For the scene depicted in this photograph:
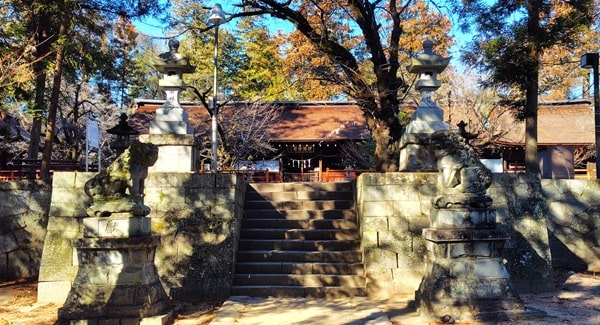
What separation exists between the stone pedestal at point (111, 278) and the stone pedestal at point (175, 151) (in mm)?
2244

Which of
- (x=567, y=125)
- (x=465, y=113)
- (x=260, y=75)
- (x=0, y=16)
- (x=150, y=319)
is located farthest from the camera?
(x=260, y=75)

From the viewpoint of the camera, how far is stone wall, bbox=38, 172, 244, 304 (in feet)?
21.4

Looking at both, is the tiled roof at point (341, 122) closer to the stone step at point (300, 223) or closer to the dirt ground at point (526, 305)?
the stone step at point (300, 223)

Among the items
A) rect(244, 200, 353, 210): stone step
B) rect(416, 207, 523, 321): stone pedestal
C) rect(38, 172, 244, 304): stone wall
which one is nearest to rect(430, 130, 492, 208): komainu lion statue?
rect(416, 207, 523, 321): stone pedestal

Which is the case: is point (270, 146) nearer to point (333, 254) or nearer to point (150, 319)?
point (333, 254)

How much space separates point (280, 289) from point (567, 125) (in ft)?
62.3

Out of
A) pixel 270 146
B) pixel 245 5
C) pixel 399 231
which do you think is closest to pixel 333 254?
pixel 399 231

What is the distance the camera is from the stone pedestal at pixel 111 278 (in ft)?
16.1

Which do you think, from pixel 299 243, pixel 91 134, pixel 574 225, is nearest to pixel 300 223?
pixel 299 243

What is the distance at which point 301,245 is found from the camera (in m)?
7.23

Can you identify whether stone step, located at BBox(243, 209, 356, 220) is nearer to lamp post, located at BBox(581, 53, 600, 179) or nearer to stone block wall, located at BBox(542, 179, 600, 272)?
stone block wall, located at BBox(542, 179, 600, 272)

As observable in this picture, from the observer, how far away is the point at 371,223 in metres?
6.87

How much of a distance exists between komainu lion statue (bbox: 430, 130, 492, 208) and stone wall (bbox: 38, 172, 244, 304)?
3.17 meters

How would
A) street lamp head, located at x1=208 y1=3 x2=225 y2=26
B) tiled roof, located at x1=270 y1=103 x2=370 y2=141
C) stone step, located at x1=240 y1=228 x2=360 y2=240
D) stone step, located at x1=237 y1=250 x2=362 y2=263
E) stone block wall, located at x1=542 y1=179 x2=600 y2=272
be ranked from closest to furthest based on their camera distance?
1. stone step, located at x1=237 y1=250 x2=362 y2=263
2. stone step, located at x1=240 y1=228 x2=360 y2=240
3. stone block wall, located at x1=542 y1=179 x2=600 y2=272
4. street lamp head, located at x1=208 y1=3 x2=225 y2=26
5. tiled roof, located at x1=270 y1=103 x2=370 y2=141
